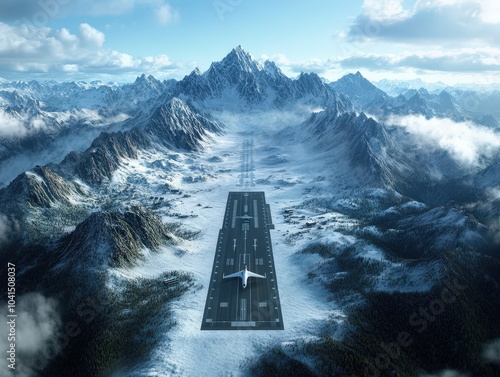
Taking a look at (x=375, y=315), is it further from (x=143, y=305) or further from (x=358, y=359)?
(x=143, y=305)

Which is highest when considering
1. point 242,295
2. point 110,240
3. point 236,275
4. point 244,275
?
point 110,240

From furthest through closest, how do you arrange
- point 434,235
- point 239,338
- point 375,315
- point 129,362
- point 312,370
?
point 434,235
point 375,315
point 239,338
point 129,362
point 312,370

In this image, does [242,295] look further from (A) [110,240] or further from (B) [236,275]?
(A) [110,240]

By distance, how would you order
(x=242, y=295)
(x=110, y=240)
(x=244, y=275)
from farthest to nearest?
(x=110, y=240)
(x=244, y=275)
(x=242, y=295)

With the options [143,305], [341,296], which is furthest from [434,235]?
[143,305]

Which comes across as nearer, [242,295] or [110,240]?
[242,295]

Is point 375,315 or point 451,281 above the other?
point 451,281

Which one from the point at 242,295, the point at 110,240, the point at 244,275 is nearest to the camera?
the point at 242,295

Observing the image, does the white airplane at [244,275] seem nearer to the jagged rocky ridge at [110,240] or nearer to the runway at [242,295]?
the runway at [242,295]

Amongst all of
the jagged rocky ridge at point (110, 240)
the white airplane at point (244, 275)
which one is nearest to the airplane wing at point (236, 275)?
the white airplane at point (244, 275)

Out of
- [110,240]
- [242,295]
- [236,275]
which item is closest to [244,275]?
[236,275]

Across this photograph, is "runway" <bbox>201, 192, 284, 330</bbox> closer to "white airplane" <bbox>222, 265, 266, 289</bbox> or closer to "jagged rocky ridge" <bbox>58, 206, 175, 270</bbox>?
"white airplane" <bbox>222, 265, 266, 289</bbox>
